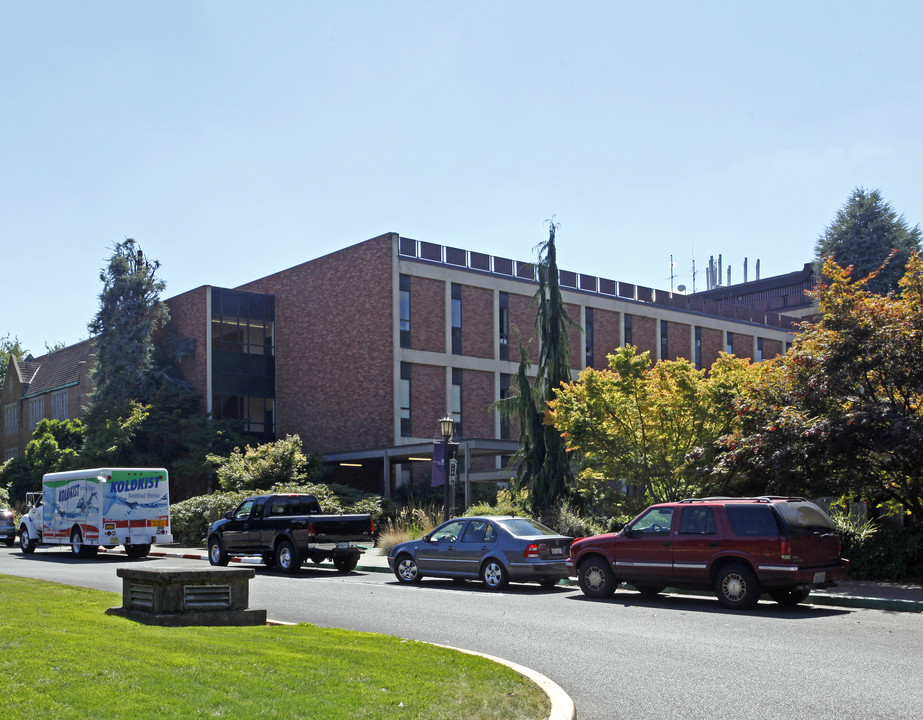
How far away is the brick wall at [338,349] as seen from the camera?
44.6 metres

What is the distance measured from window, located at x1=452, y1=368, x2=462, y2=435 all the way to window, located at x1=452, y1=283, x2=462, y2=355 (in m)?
1.01

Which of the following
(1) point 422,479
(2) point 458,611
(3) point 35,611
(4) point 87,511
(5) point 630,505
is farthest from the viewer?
(1) point 422,479

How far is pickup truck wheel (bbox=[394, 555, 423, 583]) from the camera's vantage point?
20.0 meters

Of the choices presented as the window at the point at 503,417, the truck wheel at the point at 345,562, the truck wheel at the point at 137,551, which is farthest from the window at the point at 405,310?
the truck wheel at the point at 345,562

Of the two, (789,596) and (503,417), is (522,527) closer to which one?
(789,596)

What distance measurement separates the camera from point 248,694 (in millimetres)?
7062

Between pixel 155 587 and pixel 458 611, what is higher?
pixel 155 587

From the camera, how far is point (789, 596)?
15.8m

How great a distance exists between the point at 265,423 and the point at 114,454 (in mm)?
7746

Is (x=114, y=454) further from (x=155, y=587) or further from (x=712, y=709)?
(x=712, y=709)

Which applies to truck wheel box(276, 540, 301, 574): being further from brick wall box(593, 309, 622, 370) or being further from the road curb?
brick wall box(593, 309, 622, 370)

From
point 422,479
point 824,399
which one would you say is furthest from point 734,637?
point 422,479

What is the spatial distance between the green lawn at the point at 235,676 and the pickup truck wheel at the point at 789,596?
7734 mm

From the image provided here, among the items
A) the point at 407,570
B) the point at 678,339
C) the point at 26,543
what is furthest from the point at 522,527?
the point at 678,339
